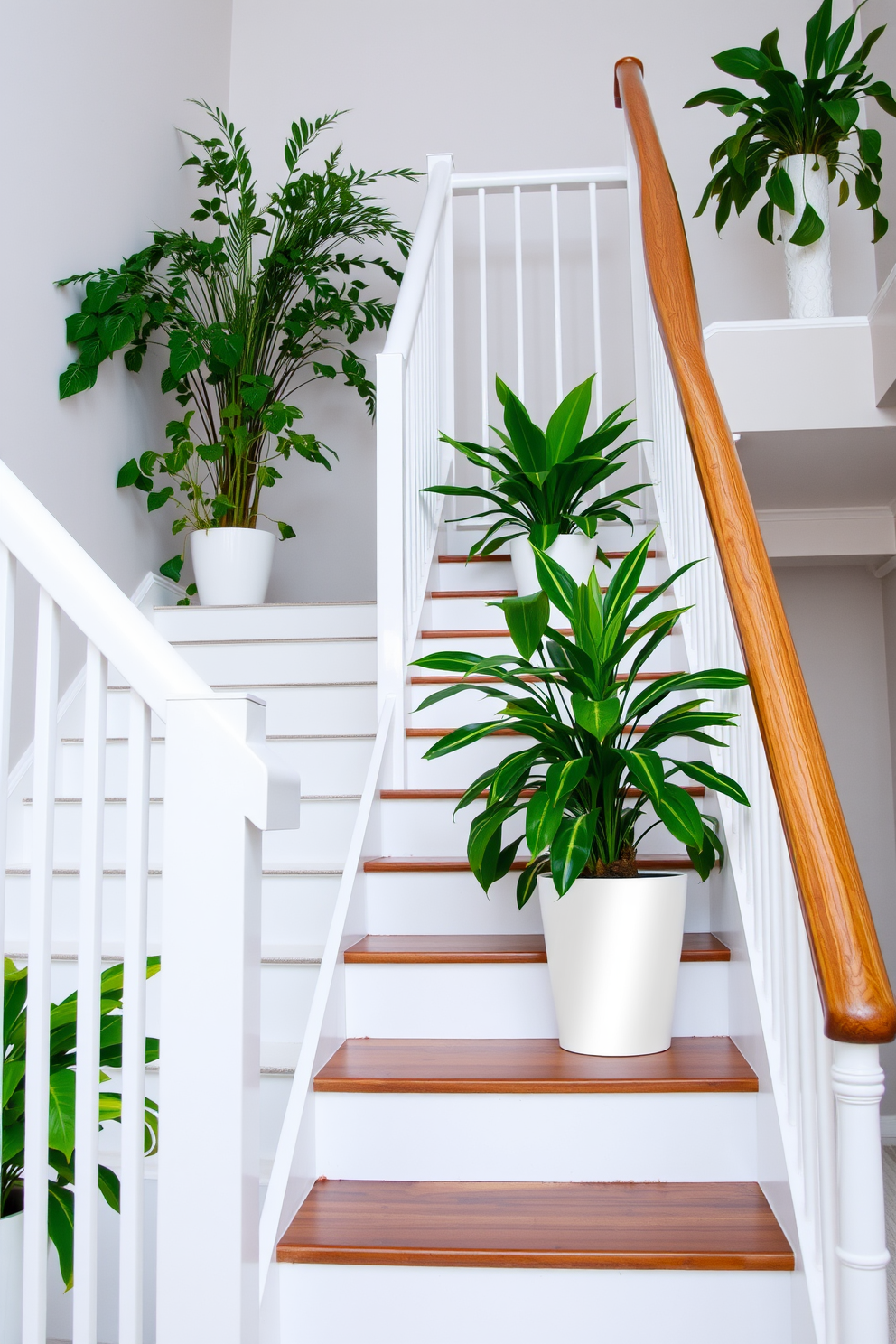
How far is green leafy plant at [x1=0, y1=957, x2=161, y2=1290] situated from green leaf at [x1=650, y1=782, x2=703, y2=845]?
0.73 m

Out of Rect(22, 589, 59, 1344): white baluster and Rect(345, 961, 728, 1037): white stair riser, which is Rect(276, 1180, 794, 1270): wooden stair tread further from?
Rect(22, 589, 59, 1344): white baluster

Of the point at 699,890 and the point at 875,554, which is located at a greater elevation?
the point at 875,554

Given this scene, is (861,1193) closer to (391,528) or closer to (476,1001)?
(476,1001)

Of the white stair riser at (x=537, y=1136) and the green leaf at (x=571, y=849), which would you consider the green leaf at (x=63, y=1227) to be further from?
the green leaf at (x=571, y=849)

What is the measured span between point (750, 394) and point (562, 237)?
1.70 m

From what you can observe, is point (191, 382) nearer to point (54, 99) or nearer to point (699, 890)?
point (54, 99)

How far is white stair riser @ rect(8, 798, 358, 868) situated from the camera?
2.38m

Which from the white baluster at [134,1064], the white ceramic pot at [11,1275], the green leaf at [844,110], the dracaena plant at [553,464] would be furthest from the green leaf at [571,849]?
the green leaf at [844,110]

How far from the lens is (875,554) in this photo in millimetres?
3771

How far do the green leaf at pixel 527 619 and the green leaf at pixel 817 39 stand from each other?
2406 millimetres

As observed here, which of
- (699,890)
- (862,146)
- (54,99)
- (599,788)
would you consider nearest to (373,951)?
(599,788)

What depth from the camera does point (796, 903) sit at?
1.27 metres

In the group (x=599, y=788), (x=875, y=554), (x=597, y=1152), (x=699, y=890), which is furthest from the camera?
(x=875, y=554)

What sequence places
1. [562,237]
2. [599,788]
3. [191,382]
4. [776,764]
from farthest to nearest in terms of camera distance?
[562,237], [191,382], [599,788], [776,764]
